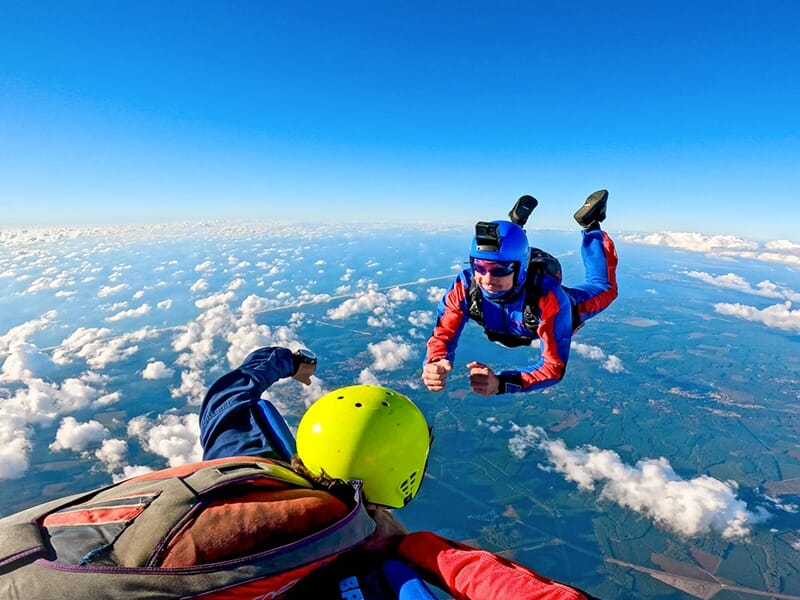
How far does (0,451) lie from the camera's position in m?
68.1

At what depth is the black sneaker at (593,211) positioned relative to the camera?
5.53m

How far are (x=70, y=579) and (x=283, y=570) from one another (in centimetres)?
59

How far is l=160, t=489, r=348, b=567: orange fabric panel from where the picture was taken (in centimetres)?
121

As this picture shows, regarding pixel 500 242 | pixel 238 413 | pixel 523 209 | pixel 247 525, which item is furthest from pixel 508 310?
pixel 247 525

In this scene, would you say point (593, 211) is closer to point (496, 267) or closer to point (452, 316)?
point (496, 267)

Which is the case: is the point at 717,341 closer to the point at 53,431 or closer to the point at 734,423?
the point at 734,423

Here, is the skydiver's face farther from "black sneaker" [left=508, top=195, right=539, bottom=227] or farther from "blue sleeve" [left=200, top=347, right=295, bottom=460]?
"blue sleeve" [left=200, top=347, right=295, bottom=460]

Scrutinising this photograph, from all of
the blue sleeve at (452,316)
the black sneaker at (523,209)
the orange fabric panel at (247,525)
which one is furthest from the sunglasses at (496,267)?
the orange fabric panel at (247,525)

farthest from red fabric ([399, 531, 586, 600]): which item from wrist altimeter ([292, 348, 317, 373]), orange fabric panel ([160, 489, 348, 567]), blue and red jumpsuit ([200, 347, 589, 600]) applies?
wrist altimeter ([292, 348, 317, 373])

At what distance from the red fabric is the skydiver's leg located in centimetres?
424

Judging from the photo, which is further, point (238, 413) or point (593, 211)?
point (593, 211)

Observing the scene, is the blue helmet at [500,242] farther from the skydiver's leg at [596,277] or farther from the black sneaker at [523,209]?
the skydiver's leg at [596,277]

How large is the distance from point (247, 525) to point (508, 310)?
3816 millimetres

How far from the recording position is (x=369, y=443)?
7.02ft
